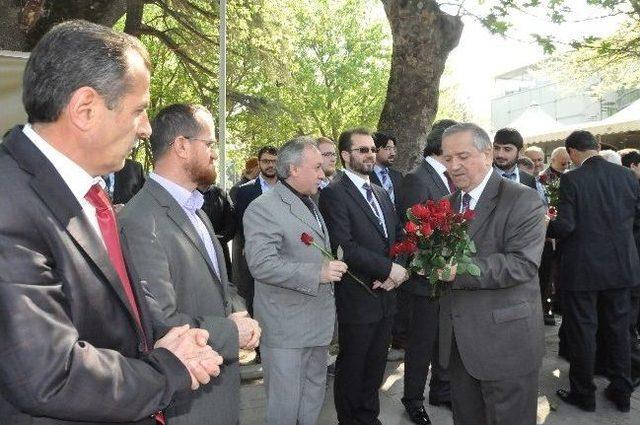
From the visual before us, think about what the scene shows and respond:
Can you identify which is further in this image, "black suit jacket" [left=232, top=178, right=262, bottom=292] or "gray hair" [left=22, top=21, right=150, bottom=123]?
"black suit jacket" [left=232, top=178, right=262, bottom=292]

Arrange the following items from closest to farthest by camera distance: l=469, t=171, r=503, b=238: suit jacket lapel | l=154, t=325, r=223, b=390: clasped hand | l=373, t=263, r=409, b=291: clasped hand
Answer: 1. l=154, t=325, r=223, b=390: clasped hand
2. l=469, t=171, r=503, b=238: suit jacket lapel
3. l=373, t=263, r=409, b=291: clasped hand

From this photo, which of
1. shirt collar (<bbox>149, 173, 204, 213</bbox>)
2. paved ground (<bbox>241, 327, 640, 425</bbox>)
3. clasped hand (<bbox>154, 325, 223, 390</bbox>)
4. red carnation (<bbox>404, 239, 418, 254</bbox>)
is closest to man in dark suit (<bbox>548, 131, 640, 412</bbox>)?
paved ground (<bbox>241, 327, 640, 425</bbox>)

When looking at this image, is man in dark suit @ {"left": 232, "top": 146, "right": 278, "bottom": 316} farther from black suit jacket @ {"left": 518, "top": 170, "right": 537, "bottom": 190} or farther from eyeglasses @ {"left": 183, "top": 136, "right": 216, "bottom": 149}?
eyeglasses @ {"left": 183, "top": 136, "right": 216, "bottom": 149}

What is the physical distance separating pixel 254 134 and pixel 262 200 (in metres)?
21.5

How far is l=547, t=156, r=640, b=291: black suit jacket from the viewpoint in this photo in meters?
5.40

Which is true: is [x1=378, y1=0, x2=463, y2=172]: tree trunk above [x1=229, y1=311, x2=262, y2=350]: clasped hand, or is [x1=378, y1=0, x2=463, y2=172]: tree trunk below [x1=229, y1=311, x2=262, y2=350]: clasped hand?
above

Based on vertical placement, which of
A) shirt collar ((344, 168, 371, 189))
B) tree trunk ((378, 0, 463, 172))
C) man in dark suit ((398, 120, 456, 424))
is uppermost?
tree trunk ((378, 0, 463, 172))

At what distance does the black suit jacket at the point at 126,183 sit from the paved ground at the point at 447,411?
2253 millimetres

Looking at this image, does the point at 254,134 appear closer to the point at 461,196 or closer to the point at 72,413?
the point at 461,196

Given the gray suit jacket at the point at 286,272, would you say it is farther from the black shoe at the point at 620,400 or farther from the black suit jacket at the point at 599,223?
the black shoe at the point at 620,400

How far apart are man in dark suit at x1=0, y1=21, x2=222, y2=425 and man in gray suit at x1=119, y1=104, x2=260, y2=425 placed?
56 centimetres

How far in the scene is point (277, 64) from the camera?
14594mm

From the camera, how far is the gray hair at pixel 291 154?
4.19 metres

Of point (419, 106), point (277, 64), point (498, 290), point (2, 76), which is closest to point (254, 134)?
point (277, 64)
